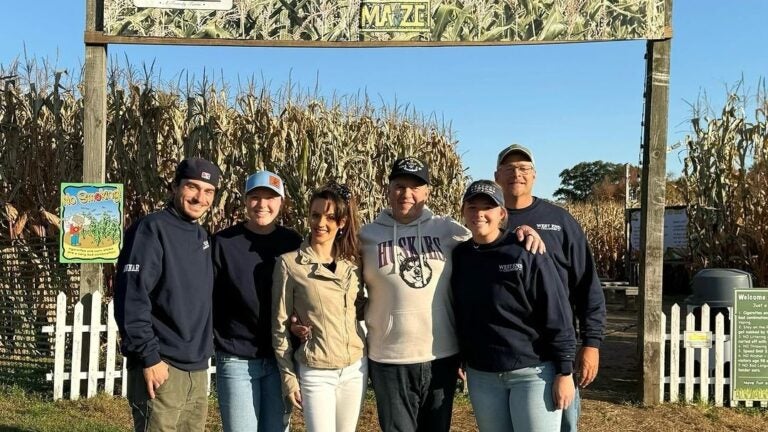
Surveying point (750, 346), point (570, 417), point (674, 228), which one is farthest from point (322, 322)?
point (674, 228)

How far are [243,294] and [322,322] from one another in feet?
1.48

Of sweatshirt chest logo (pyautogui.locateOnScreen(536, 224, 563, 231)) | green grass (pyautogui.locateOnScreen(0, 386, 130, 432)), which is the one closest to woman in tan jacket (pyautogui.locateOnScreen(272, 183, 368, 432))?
sweatshirt chest logo (pyautogui.locateOnScreen(536, 224, 563, 231))

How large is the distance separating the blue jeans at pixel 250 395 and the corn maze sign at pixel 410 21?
3.63 metres

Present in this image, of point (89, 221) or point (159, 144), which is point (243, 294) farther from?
point (159, 144)

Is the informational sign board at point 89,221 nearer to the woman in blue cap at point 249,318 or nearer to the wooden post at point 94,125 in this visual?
the wooden post at point 94,125

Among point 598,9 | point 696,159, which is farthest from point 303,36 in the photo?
point 696,159

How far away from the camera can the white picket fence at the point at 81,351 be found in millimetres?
6363

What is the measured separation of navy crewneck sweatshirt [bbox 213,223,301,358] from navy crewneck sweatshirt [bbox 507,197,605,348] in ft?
4.50

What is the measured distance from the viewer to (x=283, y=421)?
3.58 m

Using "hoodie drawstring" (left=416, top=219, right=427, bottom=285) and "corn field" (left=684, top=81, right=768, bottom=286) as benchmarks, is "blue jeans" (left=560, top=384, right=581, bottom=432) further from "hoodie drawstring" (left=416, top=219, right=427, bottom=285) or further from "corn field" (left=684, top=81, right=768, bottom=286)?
"corn field" (left=684, top=81, right=768, bottom=286)

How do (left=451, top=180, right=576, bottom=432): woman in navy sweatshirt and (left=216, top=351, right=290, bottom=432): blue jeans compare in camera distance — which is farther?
(left=216, top=351, right=290, bottom=432): blue jeans

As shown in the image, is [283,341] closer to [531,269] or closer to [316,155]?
[531,269]

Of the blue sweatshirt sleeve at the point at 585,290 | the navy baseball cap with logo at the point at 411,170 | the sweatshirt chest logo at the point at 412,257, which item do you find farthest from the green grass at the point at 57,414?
the blue sweatshirt sleeve at the point at 585,290

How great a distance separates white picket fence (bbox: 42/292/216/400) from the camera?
6363 millimetres
